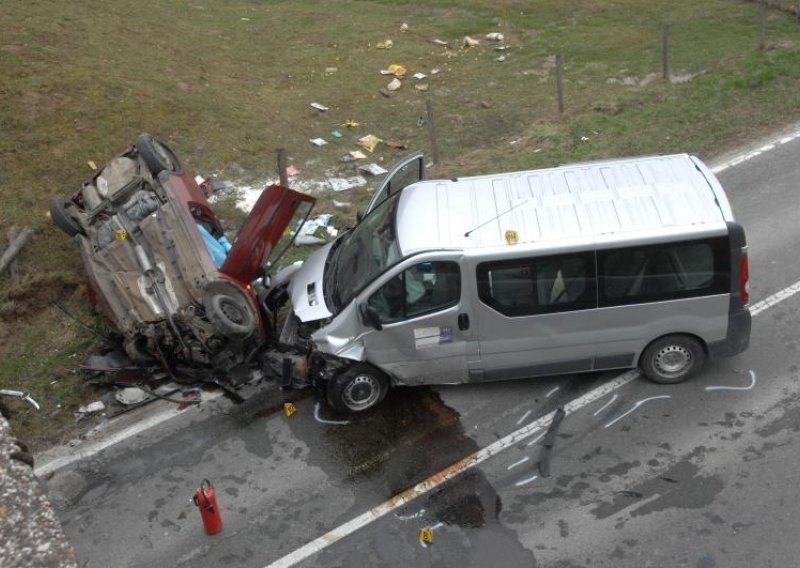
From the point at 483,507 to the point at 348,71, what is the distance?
13046mm

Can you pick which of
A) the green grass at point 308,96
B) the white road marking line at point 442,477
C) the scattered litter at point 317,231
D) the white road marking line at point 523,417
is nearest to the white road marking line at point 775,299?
the white road marking line at point 442,477

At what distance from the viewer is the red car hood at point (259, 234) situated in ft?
29.1

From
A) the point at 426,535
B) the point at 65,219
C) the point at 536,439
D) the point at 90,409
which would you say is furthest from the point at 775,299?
the point at 65,219

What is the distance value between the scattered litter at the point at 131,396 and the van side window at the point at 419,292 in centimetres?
283

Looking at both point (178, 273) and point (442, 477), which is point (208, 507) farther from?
point (178, 273)

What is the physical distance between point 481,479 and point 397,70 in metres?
12.5

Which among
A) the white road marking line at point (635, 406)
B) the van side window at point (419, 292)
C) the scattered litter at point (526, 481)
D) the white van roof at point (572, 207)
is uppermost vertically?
the white van roof at point (572, 207)

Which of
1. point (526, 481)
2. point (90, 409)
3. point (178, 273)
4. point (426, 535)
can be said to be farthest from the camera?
point (178, 273)

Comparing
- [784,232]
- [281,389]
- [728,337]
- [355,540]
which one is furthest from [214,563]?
[784,232]

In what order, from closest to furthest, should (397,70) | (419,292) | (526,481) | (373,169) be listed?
(526,481), (419,292), (373,169), (397,70)

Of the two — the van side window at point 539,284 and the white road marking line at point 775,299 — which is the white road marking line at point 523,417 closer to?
the van side window at point 539,284

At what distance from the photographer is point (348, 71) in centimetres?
1797

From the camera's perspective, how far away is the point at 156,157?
10258 millimetres

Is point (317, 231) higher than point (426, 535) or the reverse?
higher
